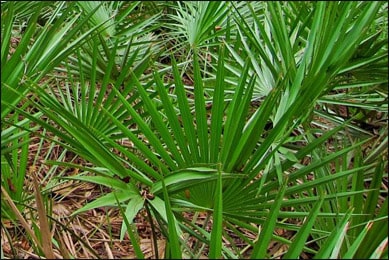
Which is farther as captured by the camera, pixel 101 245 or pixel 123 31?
pixel 123 31

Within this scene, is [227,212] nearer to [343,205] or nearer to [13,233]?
[343,205]

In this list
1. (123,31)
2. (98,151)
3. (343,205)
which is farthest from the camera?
(123,31)

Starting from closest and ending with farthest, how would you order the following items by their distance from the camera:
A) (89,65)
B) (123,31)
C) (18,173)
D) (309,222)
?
(309,222) → (18,173) → (89,65) → (123,31)

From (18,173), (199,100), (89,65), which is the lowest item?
(18,173)

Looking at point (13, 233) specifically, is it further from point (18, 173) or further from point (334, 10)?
point (334, 10)

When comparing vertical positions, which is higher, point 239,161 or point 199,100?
point 199,100

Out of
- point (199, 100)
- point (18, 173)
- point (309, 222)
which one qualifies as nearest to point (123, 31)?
point (18, 173)

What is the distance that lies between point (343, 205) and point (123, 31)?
2.98 feet

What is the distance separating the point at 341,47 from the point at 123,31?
92 cm

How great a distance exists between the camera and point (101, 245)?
5.43 ft

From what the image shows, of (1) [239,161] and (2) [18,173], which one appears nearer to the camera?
(1) [239,161]

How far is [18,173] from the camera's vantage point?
4.68 ft

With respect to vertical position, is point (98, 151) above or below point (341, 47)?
below

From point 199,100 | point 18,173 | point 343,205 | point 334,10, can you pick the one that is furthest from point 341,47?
point 18,173
